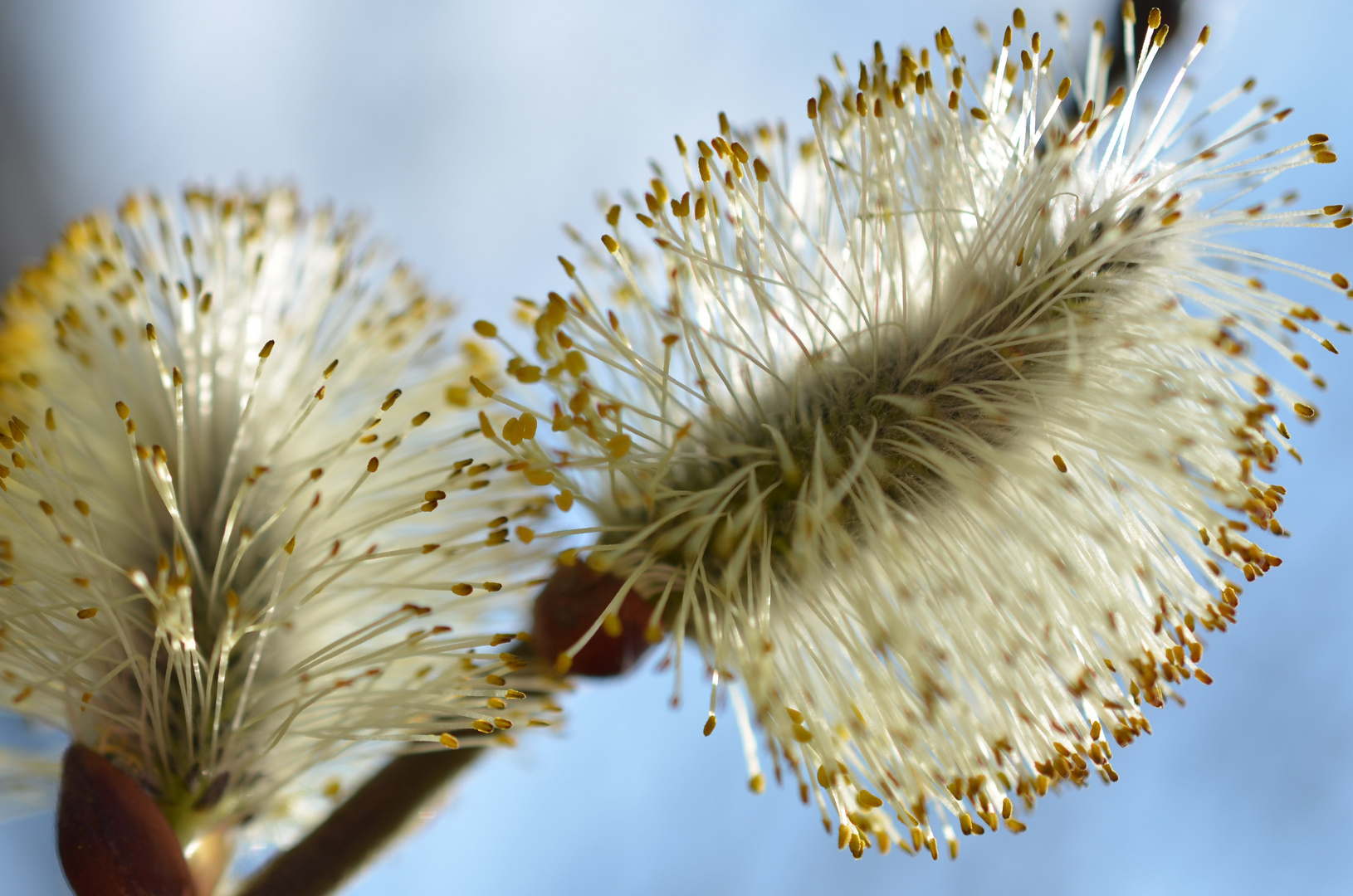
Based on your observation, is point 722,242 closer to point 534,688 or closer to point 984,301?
point 984,301

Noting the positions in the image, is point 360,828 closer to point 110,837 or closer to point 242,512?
point 110,837

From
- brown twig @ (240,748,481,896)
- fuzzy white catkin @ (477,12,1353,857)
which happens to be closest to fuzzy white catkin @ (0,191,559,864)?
brown twig @ (240,748,481,896)

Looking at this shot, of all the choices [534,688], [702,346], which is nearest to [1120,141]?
[702,346]

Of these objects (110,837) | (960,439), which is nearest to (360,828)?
(110,837)

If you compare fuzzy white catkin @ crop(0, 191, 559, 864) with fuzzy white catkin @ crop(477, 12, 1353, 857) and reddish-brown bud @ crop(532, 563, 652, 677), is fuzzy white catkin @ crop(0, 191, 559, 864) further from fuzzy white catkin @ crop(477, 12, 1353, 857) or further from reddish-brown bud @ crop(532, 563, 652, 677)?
fuzzy white catkin @ crop(477, 12, 1353, 857)

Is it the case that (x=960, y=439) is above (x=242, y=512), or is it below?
below

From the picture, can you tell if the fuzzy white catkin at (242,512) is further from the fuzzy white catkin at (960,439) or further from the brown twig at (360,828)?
the fuzzy white catkin at (960,439)

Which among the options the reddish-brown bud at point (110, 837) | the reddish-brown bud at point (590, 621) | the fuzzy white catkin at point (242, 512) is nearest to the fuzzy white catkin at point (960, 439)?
the reddish-brown bud at point (590, 621)
